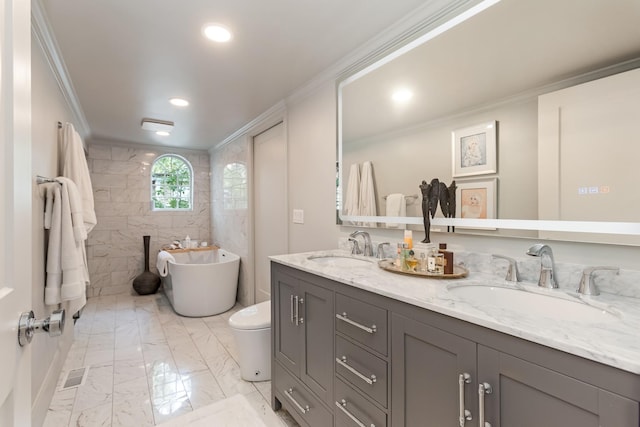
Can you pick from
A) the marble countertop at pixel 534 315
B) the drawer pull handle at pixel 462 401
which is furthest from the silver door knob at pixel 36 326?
the drawer pull handle at pixel 462 401

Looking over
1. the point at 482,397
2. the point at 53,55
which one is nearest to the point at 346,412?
the point at 482,397

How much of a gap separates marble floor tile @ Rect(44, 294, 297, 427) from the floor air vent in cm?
4

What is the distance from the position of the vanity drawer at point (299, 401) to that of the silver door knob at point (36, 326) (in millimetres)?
1182

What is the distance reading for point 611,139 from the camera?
1.06 metres

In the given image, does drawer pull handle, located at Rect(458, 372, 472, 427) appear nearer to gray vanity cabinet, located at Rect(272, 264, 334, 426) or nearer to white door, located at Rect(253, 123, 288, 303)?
gray vanity cabinet, located at Rect(272, 264, 334, 426)

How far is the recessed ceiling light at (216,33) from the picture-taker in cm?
172

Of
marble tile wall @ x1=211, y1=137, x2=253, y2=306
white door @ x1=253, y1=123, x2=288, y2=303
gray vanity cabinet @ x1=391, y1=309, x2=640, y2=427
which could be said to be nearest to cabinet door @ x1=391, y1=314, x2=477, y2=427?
gray vanity cabinet @ x1=391, y1=309, x2=640, y2=427

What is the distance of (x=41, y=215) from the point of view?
1.93 meters

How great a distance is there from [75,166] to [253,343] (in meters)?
2.06

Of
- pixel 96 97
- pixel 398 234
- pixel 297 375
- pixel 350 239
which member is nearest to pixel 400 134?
pixel 398 234

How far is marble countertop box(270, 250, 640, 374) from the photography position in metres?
0.66

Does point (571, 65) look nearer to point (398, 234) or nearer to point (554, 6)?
point (554, 6)

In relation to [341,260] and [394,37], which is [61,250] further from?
[394,37]

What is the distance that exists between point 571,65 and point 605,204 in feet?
1.81
